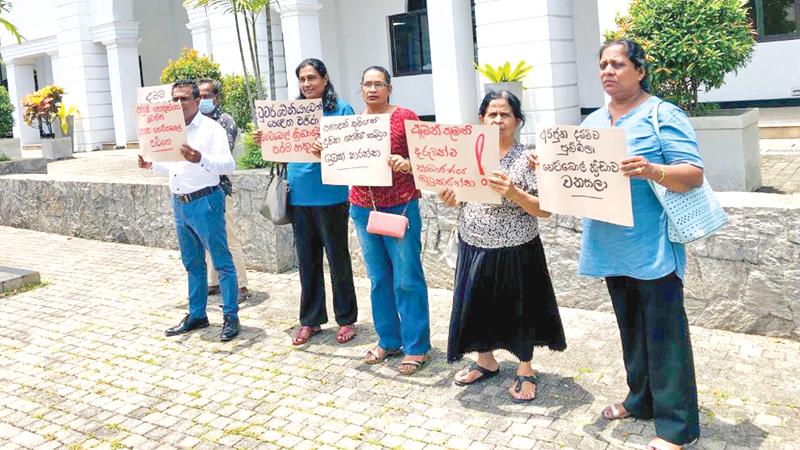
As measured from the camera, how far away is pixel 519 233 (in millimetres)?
4496

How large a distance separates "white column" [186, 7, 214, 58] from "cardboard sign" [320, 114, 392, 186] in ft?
45.4

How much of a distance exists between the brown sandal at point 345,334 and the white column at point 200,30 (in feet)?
44.4

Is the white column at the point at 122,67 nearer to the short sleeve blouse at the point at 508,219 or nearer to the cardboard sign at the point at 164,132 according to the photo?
the cardboard sign at the point at 164,132

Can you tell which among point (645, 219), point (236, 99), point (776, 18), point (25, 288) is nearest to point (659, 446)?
point (645, 219)

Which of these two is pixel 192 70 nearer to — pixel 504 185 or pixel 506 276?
pixel 506 276

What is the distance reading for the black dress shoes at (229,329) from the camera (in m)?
6.16

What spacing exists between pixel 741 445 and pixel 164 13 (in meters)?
23.2

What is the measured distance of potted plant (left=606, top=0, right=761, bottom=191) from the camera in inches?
278

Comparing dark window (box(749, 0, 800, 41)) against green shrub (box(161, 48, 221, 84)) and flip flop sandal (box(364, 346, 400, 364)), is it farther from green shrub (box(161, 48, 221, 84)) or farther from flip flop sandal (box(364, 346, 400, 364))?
flip flop sandal (box(364, 346, 400, 364))

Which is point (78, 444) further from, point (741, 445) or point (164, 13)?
point (164, 13)

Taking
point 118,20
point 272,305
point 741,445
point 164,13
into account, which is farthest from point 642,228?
point 164,13

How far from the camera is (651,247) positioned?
3.78 metres

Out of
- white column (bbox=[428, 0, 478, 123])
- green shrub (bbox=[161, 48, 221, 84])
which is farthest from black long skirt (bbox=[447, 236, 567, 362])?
green shrub (bbox=[161, 48, 221, 84])

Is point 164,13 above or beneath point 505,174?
above
